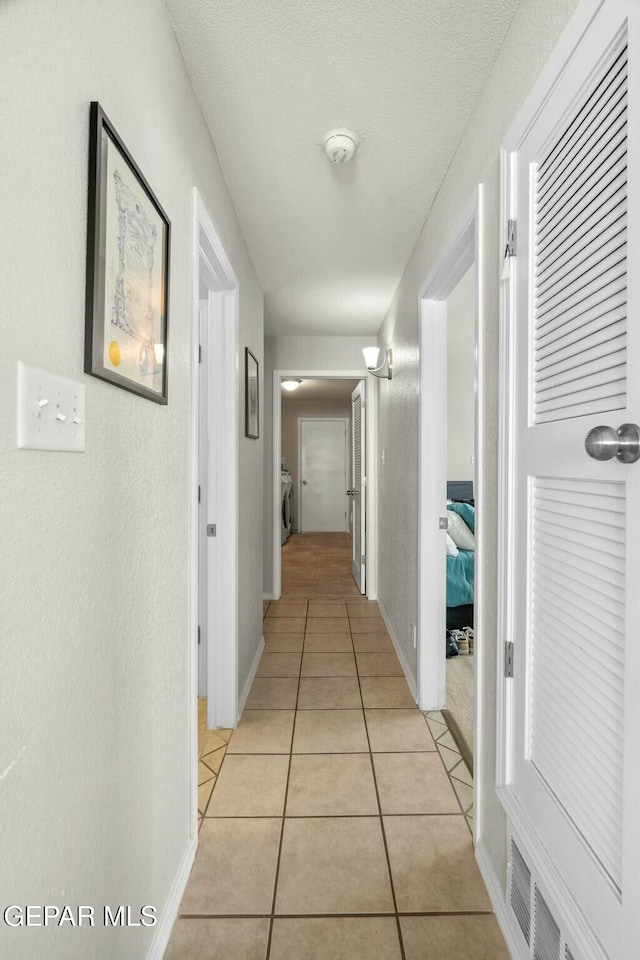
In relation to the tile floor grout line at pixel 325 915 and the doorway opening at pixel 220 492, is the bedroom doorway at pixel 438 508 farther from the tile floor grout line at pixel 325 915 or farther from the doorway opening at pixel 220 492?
the doorway opening at pixel 220 492

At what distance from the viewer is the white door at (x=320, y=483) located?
871 centimetres

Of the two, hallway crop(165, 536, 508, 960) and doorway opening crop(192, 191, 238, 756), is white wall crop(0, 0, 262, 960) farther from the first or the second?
doorway opening crop(192, 191, 238, 756)

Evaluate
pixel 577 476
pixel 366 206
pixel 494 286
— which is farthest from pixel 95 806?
pixel 366 206

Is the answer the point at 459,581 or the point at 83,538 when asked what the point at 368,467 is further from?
the point at 83,538

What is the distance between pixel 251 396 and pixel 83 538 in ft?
6.62

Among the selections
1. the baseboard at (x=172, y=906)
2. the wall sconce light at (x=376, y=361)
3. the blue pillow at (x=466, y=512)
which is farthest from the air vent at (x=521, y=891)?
the wall sconce light at (x=376, y=361)

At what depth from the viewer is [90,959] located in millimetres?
924

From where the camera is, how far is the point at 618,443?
2.58ft

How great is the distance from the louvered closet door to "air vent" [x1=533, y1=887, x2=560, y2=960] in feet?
0.44

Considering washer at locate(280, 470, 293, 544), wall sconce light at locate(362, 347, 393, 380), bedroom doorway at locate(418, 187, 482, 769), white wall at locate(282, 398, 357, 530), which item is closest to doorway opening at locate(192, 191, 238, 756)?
bedroom doorway at locate(418, 187, 482, 769)

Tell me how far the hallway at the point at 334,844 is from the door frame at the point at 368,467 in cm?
176

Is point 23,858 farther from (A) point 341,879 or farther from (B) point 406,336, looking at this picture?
(B) point 406,336

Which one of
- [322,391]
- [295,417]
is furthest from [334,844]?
[295,417]

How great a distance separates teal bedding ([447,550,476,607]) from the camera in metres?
3.43
